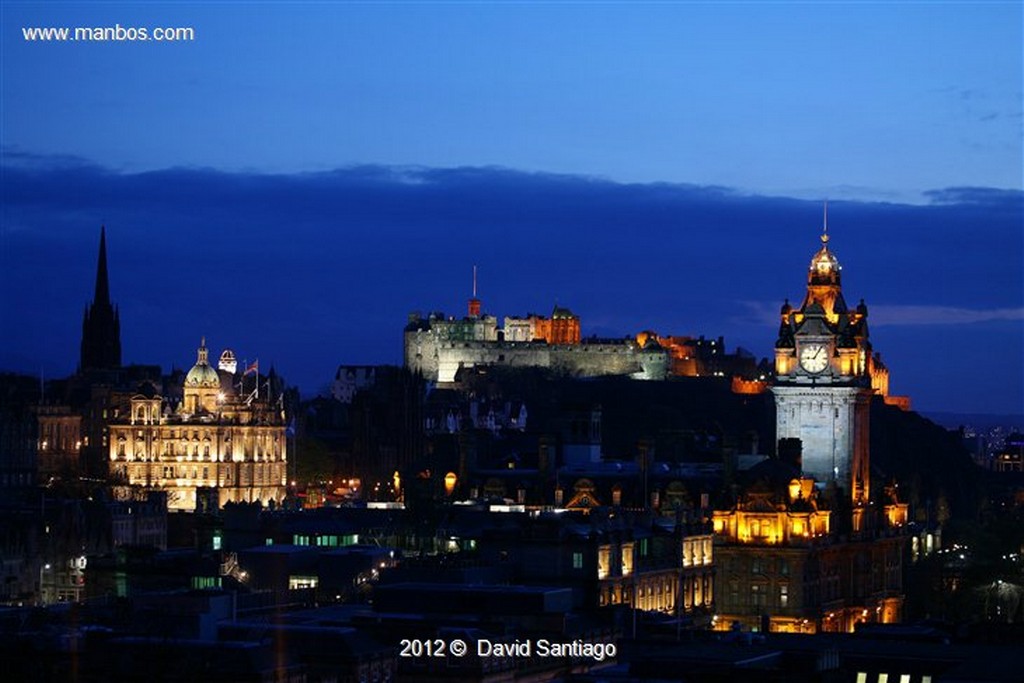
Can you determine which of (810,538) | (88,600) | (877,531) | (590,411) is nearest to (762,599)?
(810,538)

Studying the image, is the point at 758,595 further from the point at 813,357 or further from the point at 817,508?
the point at 813,357

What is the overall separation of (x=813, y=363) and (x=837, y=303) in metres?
6.21

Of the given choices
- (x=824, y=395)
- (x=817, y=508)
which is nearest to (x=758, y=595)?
(x=817, y=508)

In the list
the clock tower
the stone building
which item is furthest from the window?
the clock tower

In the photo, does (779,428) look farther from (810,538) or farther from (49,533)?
(49,533)

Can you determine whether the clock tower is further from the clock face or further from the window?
the window

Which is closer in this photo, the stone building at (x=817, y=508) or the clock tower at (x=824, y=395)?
the stone building at (x=817, y=508)

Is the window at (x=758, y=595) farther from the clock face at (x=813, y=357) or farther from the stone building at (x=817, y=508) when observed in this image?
the clock face at (x=813, y=357)

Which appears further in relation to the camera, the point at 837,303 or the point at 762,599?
the point at 837,303

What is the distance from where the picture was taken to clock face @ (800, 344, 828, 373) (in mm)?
182500

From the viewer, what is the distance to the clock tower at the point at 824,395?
18088 centimetres

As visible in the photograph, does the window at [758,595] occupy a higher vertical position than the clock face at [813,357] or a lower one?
lower

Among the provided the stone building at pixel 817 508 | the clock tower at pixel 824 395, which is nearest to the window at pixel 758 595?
the stone building at pixel 817 508

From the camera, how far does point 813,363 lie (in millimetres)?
182750
